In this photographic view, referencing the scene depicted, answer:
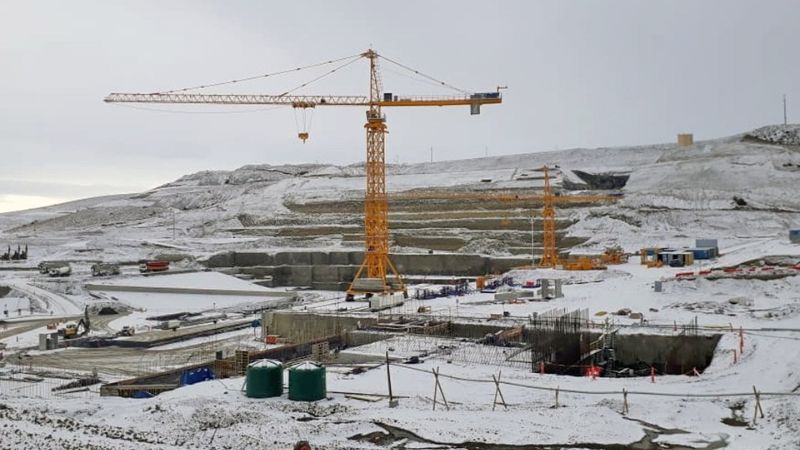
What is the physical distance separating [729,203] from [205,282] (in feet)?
144

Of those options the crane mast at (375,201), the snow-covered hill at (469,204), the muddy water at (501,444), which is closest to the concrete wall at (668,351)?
the muddy water at (501,444)

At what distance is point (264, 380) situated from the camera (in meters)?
16.2

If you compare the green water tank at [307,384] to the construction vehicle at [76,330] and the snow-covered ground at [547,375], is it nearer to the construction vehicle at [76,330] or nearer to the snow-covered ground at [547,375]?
the snow-covered ground at [547,375]

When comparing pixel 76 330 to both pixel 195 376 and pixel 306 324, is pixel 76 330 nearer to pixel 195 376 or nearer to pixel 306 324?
pixel 306 324

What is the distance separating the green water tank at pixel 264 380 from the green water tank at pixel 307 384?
1.41 ft

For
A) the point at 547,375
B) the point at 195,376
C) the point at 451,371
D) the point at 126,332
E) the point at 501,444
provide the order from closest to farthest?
the point at 501,444 < the point at 547,375 < the point at 451,371 < the point at 195,376 < the point at 126,332

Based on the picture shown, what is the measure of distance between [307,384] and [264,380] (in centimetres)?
95

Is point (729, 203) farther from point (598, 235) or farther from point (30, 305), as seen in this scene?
point (30, 305)

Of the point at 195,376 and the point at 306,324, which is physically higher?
the point at 306,324

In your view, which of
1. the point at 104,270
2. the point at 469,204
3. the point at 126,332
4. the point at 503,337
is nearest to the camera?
the point at 503,337

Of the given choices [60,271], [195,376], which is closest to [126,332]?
[195,376]

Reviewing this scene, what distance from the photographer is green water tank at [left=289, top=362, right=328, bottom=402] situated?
626 inches

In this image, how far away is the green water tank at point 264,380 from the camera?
1617cm

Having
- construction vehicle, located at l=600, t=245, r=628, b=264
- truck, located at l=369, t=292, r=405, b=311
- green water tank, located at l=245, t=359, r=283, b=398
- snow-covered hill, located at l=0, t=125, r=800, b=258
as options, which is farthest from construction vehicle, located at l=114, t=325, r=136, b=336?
snow-covered hill, located at l=0, t=125, r=800, b=258
